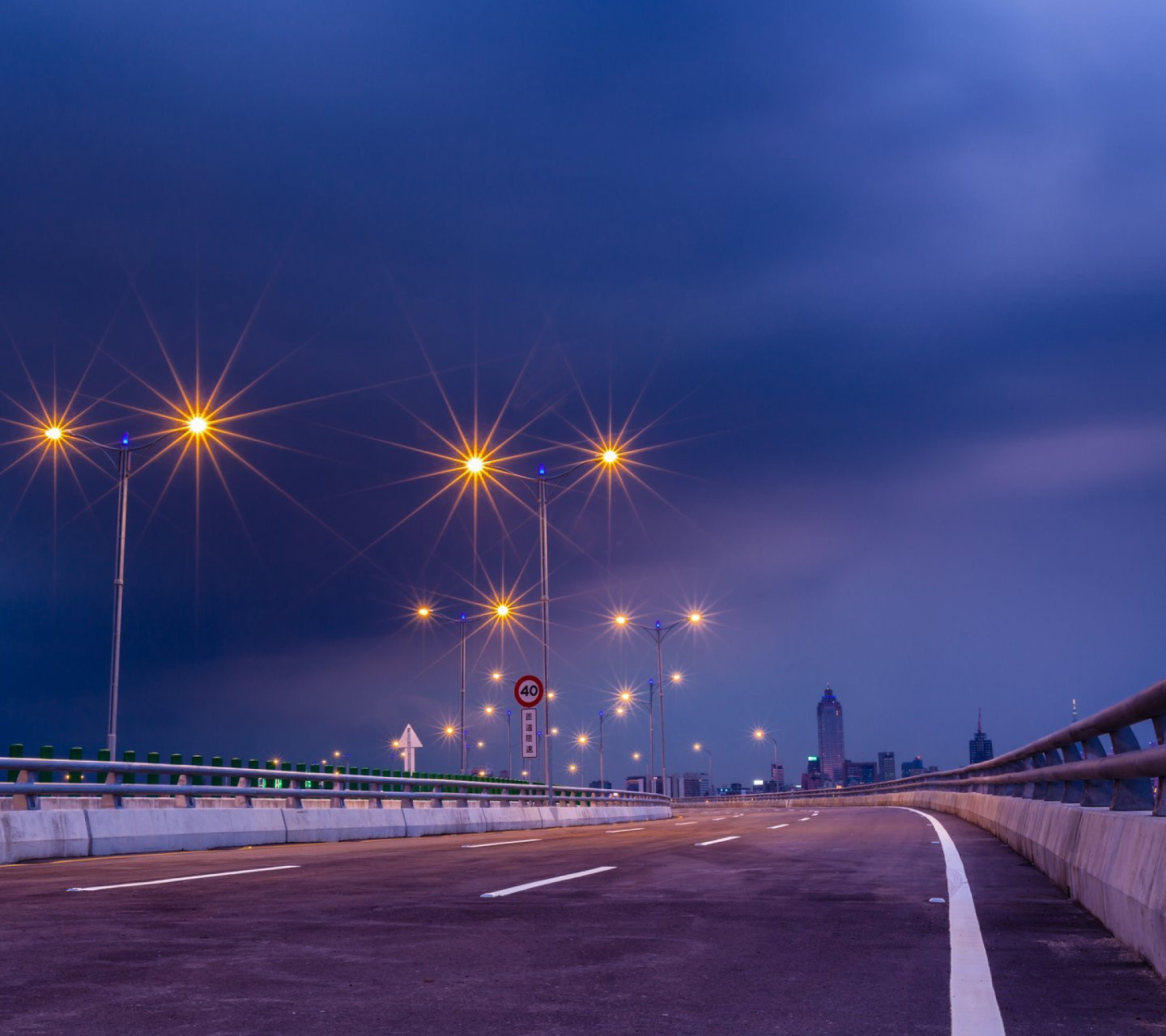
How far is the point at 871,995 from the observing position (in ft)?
18.1

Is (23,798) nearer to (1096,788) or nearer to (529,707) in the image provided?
(1096,788)

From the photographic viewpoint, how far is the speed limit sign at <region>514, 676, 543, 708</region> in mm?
31234

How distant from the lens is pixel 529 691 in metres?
31.4

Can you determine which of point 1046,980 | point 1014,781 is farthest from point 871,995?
point 1014,781

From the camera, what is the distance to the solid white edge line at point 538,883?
948 cm

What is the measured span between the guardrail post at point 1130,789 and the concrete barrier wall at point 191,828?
38.5 ft

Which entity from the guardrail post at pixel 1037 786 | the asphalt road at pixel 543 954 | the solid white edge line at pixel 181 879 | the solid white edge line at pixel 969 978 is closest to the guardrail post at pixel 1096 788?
the asphalt road at pixel 543 954

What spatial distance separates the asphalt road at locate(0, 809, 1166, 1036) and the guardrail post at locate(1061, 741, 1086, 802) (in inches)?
33.8

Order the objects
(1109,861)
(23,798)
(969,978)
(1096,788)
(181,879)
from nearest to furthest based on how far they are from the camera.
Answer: (969,978) < (1109,861) < (1096,788) < (181,879) < (23,798)

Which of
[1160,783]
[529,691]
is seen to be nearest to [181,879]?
[1160,783]

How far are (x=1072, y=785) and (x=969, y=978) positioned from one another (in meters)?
7.11

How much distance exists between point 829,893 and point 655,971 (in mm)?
4158

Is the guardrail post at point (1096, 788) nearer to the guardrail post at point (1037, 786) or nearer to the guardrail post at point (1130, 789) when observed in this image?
the guardrail post at point (1130, 789)

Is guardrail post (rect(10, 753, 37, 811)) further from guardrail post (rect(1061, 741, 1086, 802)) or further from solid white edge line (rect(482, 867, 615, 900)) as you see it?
guardrail post (rect(1061, 741, 1086, 802))
